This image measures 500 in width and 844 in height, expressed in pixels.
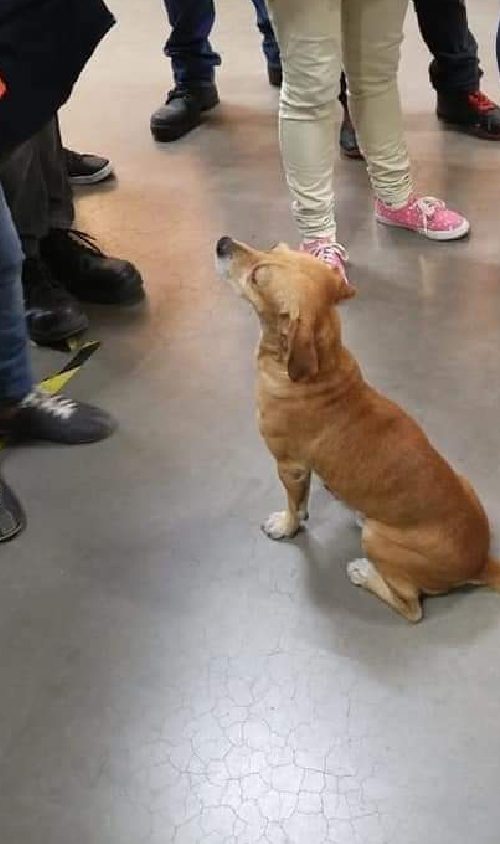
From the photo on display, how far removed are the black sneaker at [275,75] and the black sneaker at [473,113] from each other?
0.65 meters

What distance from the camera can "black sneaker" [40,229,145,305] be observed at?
91.5 inches

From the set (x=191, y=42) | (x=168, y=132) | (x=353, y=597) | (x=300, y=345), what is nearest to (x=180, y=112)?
(x=168, y=132)

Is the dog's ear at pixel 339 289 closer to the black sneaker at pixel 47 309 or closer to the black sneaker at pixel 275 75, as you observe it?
the black sneaker at pixel 47 309

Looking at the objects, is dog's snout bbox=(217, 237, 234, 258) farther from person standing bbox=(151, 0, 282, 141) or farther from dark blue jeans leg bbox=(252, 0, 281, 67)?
dark blue jeans leg bbox=(252, 0, 281, 67)

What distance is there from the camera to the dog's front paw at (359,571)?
1.58 meters

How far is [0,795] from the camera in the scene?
4.47 feet

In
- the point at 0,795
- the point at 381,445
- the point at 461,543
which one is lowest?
the point at 0,795

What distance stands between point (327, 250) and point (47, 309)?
0.70 meters

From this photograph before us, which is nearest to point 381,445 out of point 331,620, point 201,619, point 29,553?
point 331,620

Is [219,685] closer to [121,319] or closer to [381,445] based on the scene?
[381,445]

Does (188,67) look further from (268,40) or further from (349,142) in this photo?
(349,142)

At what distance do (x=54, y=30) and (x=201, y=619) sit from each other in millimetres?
1062

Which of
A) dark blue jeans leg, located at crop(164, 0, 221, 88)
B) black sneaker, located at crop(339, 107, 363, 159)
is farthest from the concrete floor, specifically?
dark blue jeans leg, located at crop(164, 0, 221, 88)

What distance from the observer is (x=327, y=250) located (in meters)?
2.29
